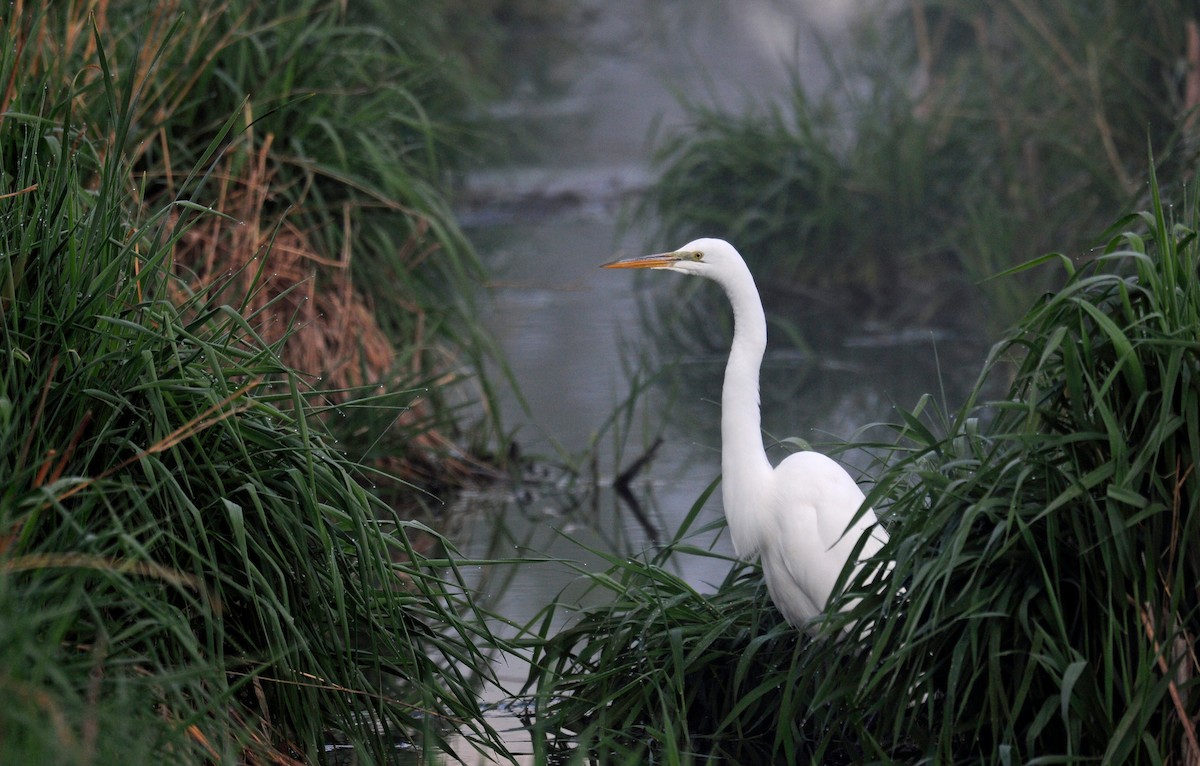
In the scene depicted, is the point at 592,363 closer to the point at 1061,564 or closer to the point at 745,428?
the point at 745,428

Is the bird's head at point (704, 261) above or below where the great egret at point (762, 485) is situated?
above

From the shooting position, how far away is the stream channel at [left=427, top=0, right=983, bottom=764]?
3.58 metres

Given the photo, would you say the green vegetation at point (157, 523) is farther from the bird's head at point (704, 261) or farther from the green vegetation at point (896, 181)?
the green vegetation at point (896, 181)

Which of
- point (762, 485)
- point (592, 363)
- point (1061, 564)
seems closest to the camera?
point (1061, 564)

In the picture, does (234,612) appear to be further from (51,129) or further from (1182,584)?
(1182,584)

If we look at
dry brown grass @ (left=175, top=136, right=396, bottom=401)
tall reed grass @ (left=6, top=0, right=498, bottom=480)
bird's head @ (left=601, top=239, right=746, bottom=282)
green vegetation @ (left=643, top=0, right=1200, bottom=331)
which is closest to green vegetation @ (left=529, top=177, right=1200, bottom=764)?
bird's head @ (left=601, top=239, right=746, bottom=282)

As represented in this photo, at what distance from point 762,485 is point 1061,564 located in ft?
2.13

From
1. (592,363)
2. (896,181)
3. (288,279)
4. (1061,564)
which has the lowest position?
(1061,564)

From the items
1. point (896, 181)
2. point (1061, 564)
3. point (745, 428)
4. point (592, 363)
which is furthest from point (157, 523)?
point (896, 181)

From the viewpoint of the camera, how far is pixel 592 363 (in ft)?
19.0

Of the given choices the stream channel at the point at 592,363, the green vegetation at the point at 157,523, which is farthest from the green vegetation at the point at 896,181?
the green vegetation at the point at 157,523

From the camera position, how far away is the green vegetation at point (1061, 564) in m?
1.74

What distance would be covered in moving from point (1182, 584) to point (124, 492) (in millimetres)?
1349

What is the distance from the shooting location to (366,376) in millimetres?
3498
